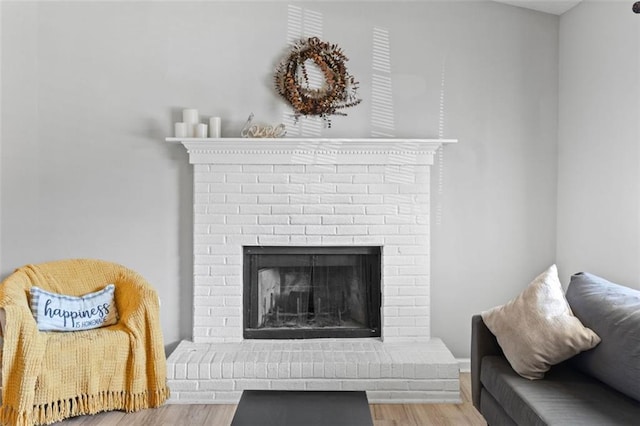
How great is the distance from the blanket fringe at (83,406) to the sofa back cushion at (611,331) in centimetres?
233

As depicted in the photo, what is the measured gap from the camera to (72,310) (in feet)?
11.0

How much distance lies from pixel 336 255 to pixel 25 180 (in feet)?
7.24

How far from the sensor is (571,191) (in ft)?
12.6

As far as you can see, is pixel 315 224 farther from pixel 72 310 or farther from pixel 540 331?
pixel 540 331

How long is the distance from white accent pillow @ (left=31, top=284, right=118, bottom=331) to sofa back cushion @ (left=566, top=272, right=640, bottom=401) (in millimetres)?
2622

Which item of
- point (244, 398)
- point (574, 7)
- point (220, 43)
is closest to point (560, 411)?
point (244, 398)

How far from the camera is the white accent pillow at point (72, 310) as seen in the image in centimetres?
327

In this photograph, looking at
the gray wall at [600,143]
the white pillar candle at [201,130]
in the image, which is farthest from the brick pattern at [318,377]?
the white pillar candle at [201,130]

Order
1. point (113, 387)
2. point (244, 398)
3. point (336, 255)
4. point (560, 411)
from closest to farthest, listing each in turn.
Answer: point (560, 411)
point (244, 398)
point (113, 387)
point (336, 255)

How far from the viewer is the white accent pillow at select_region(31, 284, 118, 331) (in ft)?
10.7

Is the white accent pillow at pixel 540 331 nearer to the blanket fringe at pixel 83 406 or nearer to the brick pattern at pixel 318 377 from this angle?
the brick pattern at pixel 318 377

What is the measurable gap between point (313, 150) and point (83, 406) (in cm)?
209

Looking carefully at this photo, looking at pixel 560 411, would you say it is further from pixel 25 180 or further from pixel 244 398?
pixel 25 180

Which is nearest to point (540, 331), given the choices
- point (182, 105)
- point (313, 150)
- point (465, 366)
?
point (465, 366)
